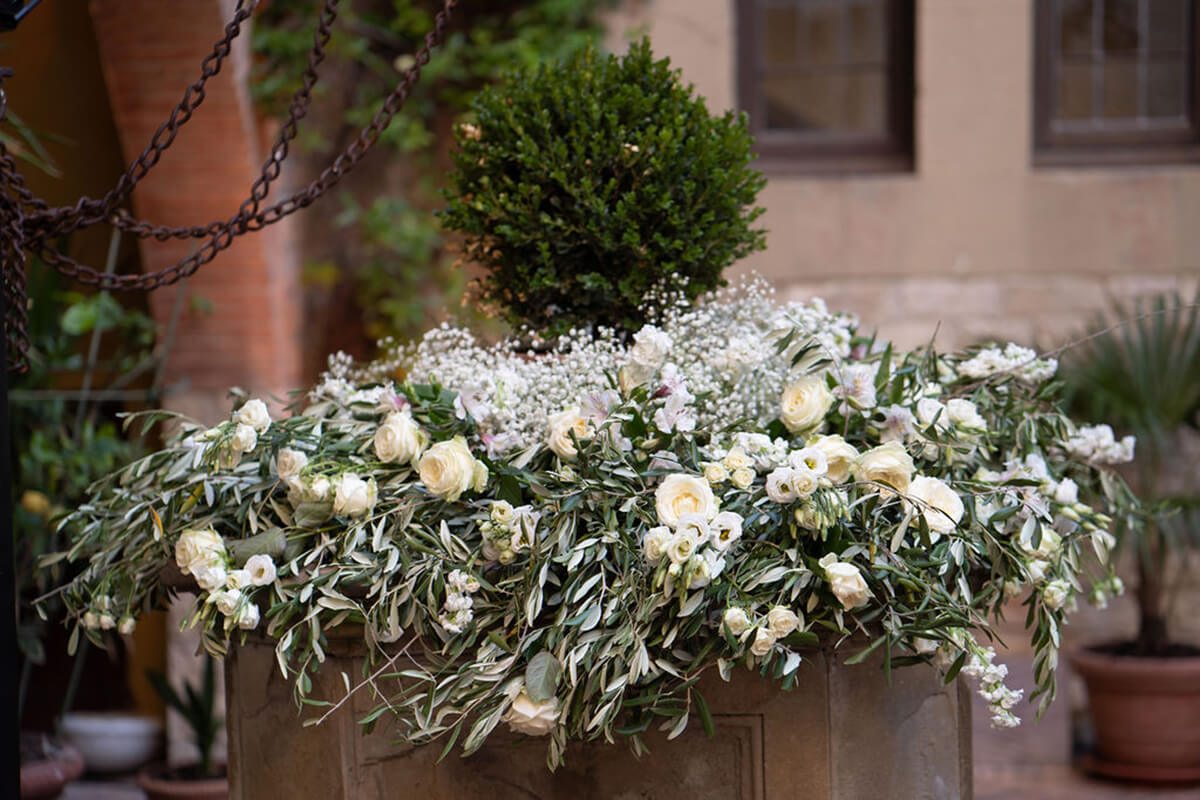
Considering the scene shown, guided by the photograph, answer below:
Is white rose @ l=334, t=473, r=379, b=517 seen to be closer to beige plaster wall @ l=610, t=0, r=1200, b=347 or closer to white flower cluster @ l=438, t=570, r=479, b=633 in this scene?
white flower cluster @ l=438, t=570, r=479, b=633

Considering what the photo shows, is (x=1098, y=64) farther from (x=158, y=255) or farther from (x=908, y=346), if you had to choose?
(x=158, y=255)

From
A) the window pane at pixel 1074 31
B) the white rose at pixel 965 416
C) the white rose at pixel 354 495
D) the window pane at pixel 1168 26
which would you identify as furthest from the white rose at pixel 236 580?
the window pane at pixel 1168 26

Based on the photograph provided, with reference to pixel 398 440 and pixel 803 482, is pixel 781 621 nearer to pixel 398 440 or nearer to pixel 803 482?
pixel 803 482

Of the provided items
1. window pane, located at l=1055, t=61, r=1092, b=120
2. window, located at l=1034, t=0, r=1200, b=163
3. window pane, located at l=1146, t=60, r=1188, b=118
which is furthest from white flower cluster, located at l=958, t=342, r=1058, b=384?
window pane, located at l=1146, t=60, r=1188, b=118

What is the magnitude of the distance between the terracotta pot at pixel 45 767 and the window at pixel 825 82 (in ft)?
11.7

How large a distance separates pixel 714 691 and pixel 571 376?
0.60 metres

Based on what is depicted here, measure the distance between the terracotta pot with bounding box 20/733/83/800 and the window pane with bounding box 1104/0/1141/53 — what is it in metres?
4.93

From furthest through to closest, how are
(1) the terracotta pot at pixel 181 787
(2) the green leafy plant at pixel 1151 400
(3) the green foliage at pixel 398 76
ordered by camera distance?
1. (3) the green foliage at pixel 398 76
2. (2) the green leafy plant at pixel 1151 400
3. (1) the terracotta pot at pixel 181 787

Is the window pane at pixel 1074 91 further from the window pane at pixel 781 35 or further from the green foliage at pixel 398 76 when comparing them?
the green foliage at pixel 398 76

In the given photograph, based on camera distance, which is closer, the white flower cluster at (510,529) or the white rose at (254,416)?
the white flower cluster at (510,529)

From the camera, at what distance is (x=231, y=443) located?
1.79 meters

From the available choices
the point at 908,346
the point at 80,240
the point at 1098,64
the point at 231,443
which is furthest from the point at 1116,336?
the point at 80,240

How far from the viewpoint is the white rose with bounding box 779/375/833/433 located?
70.7 inches

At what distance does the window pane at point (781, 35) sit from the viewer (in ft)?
17.1
